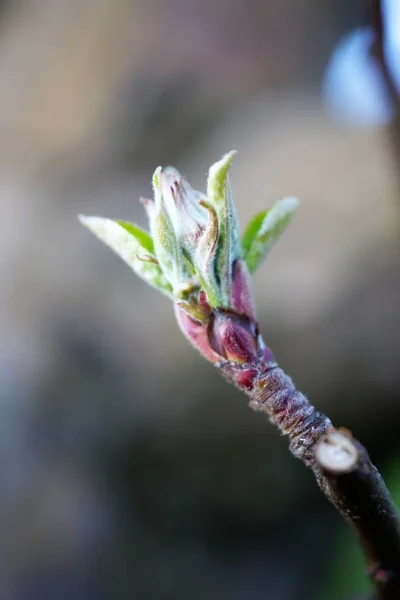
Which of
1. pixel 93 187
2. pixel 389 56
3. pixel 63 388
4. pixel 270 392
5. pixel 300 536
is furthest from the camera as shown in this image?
pixel 93 187

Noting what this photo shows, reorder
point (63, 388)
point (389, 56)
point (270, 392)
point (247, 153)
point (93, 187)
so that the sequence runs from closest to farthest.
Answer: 1. point (270, 392)
2. point (389, 56)
3. point (63, 388)
4. point (247, 153)
5. point (93, 187)

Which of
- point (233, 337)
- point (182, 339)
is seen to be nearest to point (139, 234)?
point (233, 337)

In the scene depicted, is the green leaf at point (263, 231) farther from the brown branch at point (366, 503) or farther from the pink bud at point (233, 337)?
the brown branch at point (366, 503)

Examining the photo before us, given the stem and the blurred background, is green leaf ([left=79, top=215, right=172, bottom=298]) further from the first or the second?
the blurred background

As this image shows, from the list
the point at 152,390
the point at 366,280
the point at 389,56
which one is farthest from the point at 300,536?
the point at 389,56

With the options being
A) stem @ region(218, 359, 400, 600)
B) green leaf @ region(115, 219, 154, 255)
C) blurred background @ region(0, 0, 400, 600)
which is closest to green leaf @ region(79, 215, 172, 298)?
green leaf @ region(115, 219, 154, 255)

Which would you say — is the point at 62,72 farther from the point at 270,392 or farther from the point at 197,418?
the point at 270,392
